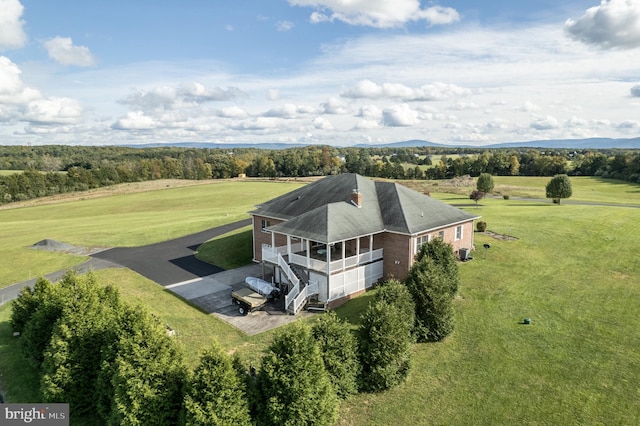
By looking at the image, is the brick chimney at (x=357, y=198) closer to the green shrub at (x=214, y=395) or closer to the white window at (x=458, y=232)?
the white window at (x=458, y=232)

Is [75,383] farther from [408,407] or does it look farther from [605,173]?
[605,173]

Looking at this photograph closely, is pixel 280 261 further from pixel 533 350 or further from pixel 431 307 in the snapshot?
pixel 533 350

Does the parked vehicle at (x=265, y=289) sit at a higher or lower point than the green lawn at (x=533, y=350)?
higher

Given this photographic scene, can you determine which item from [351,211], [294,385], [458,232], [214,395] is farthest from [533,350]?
[214,395]

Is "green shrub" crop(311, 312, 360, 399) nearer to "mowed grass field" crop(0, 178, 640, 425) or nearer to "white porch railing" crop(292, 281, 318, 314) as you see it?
"mowed grass field" crop(0, 178, 640, 425)

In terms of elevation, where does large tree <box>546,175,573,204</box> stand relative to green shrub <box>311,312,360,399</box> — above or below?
above

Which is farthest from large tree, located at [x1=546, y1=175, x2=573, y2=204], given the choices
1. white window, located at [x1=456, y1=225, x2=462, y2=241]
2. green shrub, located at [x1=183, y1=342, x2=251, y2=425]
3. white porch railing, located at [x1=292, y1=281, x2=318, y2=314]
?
green shrub, located at [x1=183, y1=342, x2=251, y2=425]

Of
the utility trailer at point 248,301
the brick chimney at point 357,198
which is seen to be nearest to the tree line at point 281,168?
the brick chimney at point 357,198
